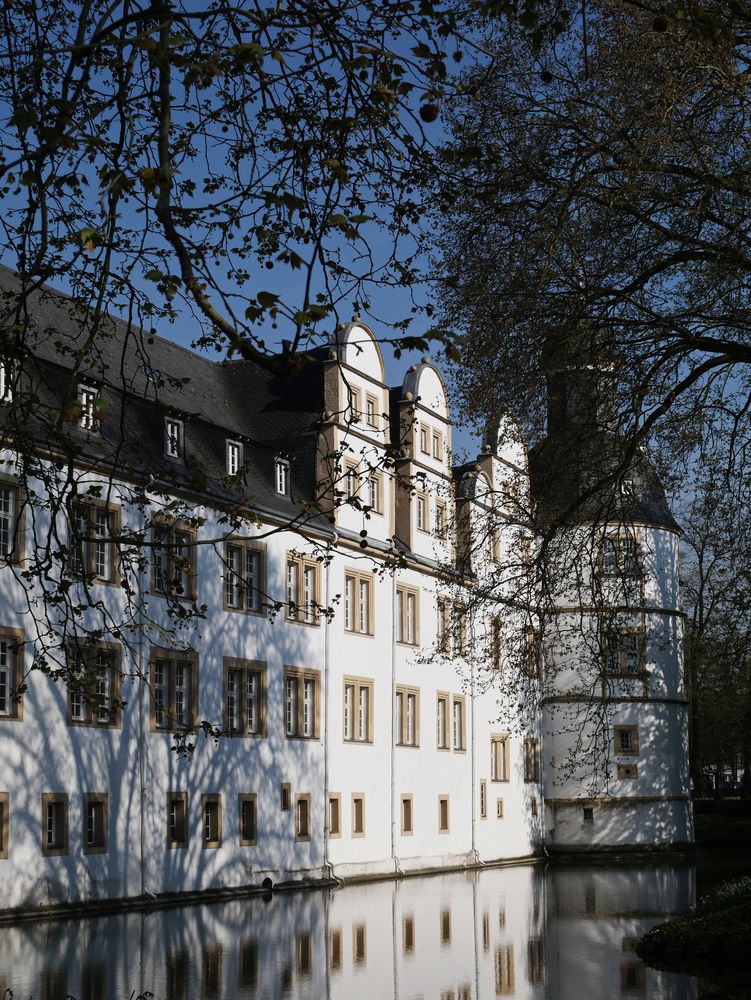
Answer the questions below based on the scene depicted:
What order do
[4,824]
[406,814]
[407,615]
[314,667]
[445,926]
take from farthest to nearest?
1. [407,615]
2. [406,814]
3. [314,667]
4. [4,824]
5. [445,926]

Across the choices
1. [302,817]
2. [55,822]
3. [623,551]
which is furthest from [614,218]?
[302,817]

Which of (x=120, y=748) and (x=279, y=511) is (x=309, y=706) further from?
(x=120, y=748)

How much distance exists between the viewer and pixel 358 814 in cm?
3838

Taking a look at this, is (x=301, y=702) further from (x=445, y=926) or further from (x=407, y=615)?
(x=445, y=926)

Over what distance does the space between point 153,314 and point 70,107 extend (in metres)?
2.78

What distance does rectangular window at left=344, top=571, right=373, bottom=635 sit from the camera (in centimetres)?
3897

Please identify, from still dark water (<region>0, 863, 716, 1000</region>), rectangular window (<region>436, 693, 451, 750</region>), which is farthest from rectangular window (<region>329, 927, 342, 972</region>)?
rectangular window (<region>436, 693, 451, 750</region>)

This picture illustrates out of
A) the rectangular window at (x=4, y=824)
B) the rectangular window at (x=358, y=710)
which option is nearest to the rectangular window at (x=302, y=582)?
the rectangular window at (x=358, y=710)

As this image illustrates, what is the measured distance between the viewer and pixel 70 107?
312 inches

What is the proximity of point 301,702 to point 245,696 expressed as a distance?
2316mm

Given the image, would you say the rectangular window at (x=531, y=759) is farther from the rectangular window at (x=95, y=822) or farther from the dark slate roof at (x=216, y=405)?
the rectangular window at (x=95, y=822)

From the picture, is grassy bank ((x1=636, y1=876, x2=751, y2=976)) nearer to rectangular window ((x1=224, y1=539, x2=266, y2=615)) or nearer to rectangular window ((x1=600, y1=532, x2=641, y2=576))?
rectangular window ((x1=600, y1=532, x2=641, y2=576))

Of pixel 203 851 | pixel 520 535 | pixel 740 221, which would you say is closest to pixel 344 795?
pixel 203 851

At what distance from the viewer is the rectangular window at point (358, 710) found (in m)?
38.5
